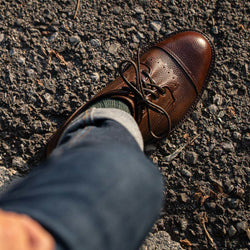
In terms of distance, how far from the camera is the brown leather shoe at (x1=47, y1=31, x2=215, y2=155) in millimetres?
1701

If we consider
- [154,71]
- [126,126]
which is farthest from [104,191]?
[154,71]

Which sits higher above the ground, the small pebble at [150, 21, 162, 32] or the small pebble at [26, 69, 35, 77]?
the small pebble at [150, 21, 162, 32]

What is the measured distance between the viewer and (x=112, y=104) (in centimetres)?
161

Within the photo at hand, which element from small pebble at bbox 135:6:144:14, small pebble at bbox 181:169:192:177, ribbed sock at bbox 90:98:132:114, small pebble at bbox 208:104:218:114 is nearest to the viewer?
ribbed sock at bbox 90:98:132:114

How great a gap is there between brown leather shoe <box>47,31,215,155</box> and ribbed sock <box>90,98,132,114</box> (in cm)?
6

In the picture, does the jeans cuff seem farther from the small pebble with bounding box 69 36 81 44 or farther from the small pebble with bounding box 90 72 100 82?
the small pebble with bounding box 69 36 81 44

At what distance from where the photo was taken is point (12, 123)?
5.45 ft

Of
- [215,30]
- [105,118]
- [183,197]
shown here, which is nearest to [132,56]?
[215,30]

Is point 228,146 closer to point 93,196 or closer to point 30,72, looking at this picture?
point 93,196

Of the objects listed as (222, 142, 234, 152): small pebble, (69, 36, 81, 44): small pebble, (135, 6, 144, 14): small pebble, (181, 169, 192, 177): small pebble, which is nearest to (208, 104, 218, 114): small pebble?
(222, 142, 234, 152): small pebble

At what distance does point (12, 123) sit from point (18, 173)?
309 mm

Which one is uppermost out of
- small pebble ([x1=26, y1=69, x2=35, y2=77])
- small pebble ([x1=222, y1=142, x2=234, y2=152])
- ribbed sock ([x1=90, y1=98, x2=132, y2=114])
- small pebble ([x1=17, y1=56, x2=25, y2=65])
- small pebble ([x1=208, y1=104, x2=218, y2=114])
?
small pebble ([x1=17, y1=56, x2=25, y2=65])

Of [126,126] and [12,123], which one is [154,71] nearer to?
[126,126]

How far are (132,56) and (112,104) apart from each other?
46 cm
